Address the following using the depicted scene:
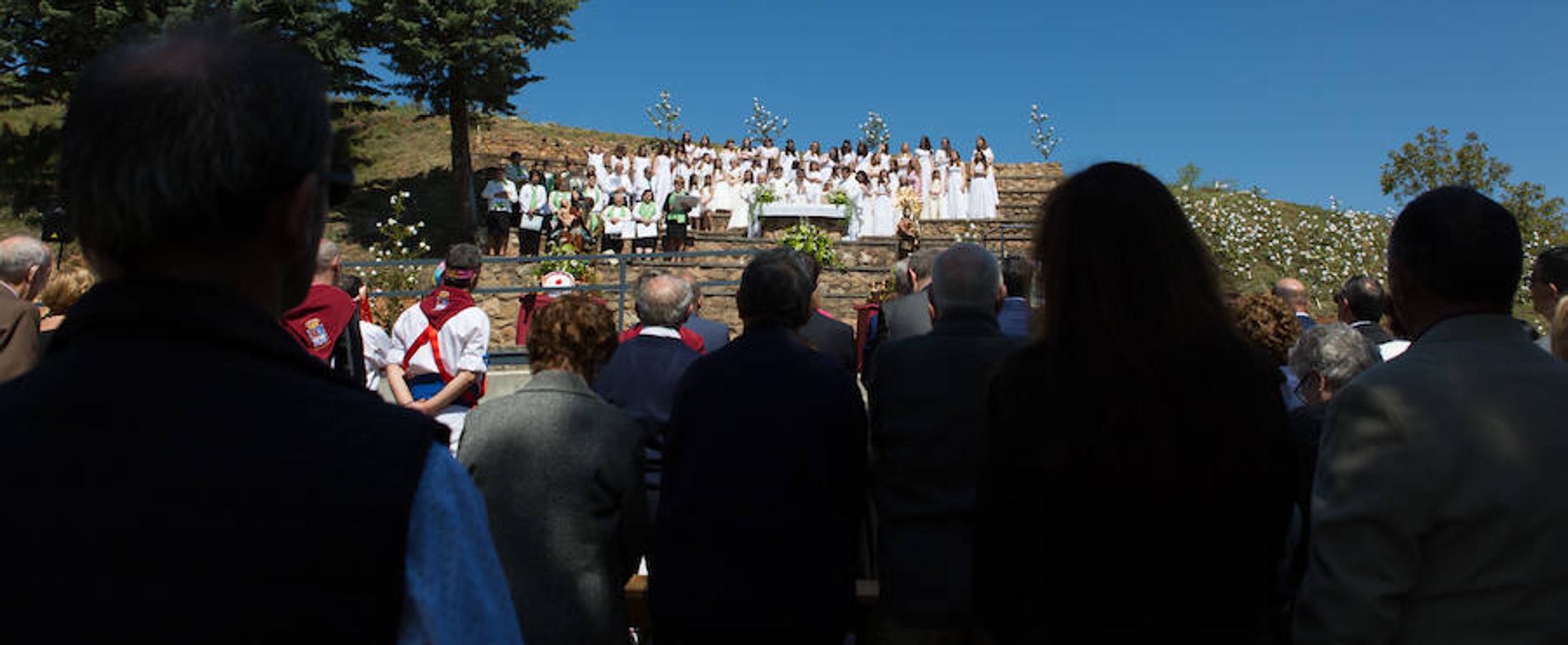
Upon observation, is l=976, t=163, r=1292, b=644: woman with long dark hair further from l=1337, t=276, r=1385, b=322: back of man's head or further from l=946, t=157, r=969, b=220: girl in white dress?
l=946, t=157, r=969, b=220: girl in white dress

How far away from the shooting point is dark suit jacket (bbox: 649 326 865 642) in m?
3.02

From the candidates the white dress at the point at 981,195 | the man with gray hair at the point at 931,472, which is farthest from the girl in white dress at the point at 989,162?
the man with gray hair at the point at 931,472

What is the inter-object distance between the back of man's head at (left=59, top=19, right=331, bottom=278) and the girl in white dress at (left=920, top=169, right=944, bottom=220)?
22.9m

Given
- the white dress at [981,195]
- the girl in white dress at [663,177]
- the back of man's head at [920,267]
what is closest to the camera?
the back of man's head at [920,267]

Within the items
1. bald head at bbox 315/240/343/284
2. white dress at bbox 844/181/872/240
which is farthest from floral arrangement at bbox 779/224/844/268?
bald head at bbox 315/240/343/284

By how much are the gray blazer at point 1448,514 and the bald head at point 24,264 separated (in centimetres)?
493

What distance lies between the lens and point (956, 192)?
23.9m

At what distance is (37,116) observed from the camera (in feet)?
→ 93.6

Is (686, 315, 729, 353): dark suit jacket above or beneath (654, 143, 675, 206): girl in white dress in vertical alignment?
beneath

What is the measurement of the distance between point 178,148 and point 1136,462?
5.36 feet

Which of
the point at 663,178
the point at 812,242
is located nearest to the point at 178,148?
the point at 812,242

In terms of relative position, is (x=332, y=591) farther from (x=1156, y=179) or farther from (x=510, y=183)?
(x=510, y=183)

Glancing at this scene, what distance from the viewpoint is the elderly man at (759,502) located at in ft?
9.90

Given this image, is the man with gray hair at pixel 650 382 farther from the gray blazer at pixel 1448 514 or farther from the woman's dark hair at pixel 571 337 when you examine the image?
the gray blazer at pixel 1448 514
